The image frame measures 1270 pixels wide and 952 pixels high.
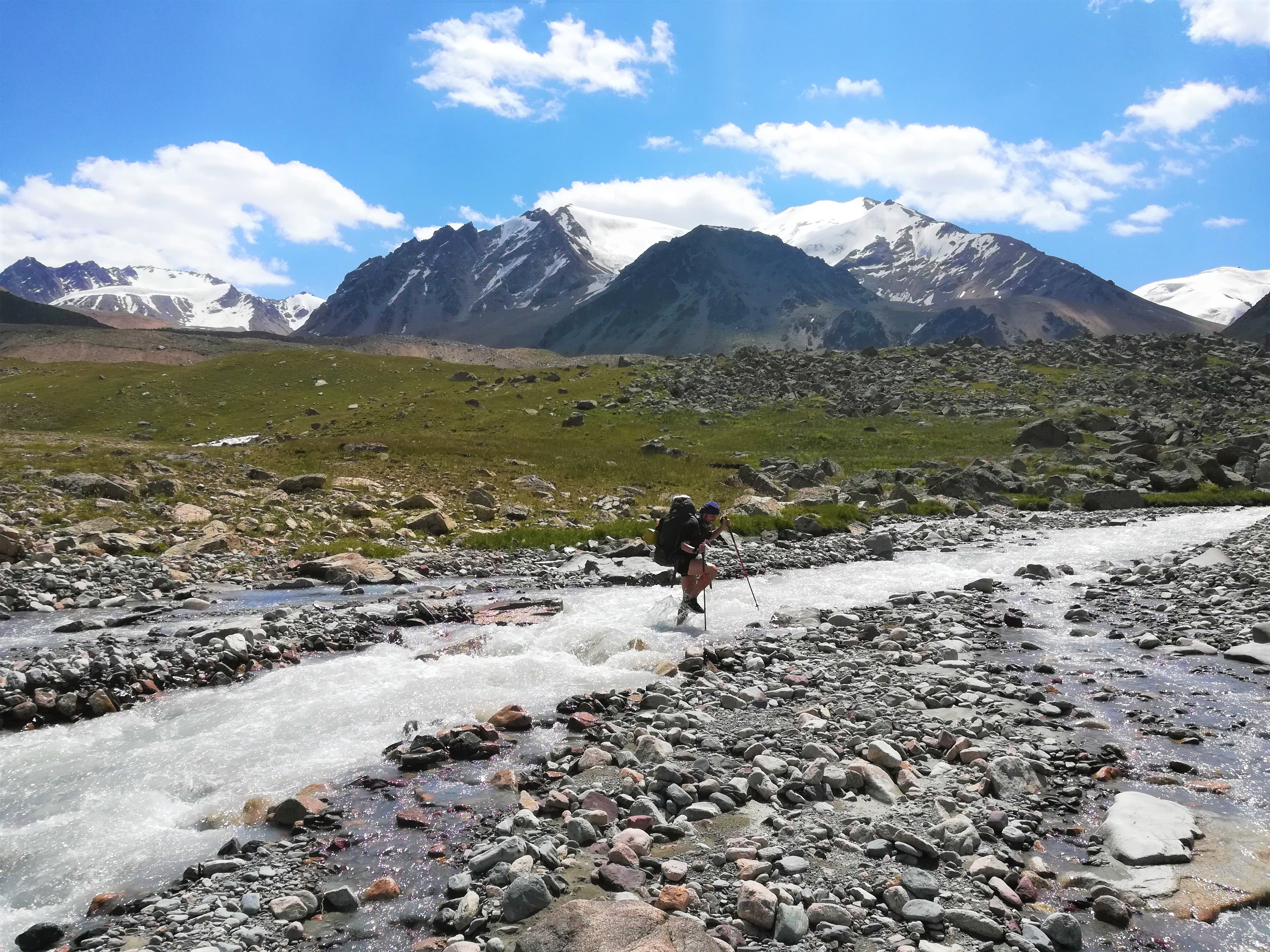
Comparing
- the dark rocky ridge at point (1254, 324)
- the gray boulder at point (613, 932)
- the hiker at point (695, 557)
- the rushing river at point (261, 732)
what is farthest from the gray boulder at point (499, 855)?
the dark rocky ridge at point (1254, 324)

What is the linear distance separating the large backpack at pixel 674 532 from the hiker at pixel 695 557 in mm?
55

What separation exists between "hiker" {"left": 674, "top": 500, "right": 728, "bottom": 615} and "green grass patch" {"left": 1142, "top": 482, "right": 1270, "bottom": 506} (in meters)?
33.2

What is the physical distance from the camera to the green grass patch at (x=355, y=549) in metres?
26.4

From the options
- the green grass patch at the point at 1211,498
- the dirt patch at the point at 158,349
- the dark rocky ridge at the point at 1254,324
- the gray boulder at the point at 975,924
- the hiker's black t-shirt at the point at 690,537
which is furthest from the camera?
the dark rocky ridge at the point at 1254,324

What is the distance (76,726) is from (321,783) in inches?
199

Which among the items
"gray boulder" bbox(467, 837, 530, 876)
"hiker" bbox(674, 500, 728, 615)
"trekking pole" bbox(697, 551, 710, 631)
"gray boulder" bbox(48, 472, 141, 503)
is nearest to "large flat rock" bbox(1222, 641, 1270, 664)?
"trekking pole" bbox(697, 551, 710, 631)

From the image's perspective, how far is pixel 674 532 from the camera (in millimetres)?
18844

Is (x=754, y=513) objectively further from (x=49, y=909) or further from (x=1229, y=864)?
(x=49, y=909)

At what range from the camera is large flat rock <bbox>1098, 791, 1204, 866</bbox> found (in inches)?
272

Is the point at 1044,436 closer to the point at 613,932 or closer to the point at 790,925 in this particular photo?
the point at 790,925

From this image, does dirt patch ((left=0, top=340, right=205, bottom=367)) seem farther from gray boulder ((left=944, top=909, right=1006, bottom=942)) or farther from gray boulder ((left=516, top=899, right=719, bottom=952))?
gray boulder ((left=944, top=909, right=1006, bottom=942))

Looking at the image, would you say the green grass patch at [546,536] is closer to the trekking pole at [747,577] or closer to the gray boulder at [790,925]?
the trekking pole at [747,577]

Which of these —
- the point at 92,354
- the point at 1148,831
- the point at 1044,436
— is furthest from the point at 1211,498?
the point at 92,354

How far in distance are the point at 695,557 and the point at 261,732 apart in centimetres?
1072
